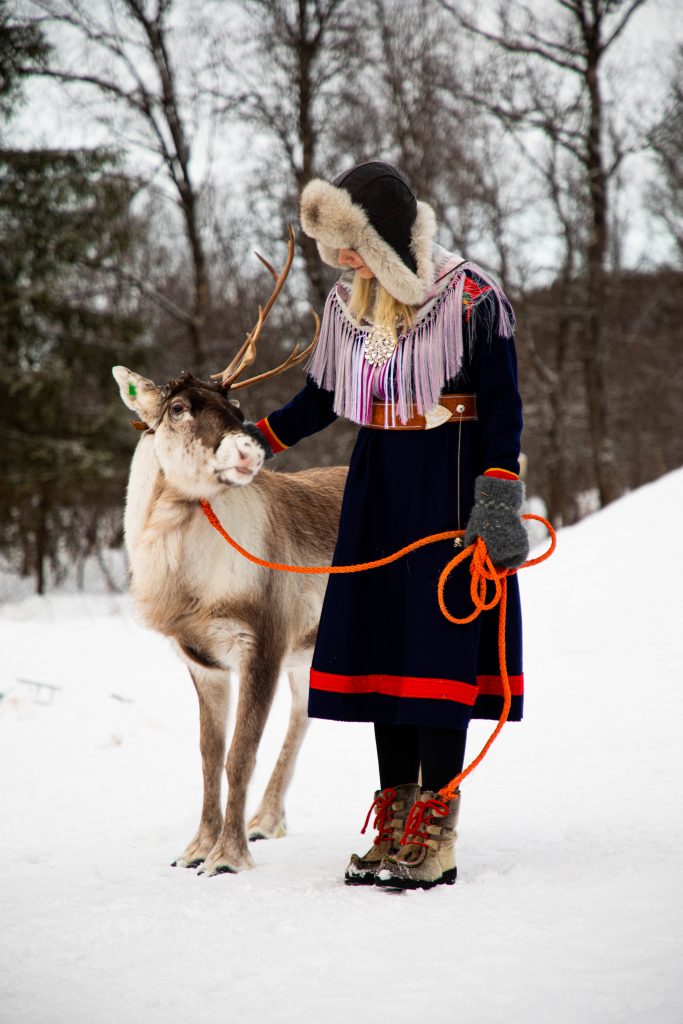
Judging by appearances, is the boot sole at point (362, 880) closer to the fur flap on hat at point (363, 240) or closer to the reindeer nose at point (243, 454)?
the reindeer nose at point (243, 454)

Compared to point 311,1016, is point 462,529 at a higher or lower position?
higher

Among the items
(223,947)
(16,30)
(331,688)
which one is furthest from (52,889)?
(16,30)

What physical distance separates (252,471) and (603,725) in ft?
9.10

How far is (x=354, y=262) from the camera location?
303 cm

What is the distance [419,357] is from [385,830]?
5.01ft

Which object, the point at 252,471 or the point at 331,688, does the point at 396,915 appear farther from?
the point at 252,471

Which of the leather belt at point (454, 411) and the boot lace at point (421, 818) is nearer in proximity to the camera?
the boot lace at point (421, 818)

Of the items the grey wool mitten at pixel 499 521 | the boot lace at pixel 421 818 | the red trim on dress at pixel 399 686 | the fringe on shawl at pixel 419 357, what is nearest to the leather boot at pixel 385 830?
the boot lace at pixel 421 818

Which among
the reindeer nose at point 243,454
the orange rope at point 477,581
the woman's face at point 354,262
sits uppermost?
the woman's face at point 354,262

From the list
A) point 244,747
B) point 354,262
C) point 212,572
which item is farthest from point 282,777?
point 354,262

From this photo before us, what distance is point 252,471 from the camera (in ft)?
10.2

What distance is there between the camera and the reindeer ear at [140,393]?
3.31m

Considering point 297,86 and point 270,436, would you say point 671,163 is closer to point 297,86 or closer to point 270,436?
point 297,86

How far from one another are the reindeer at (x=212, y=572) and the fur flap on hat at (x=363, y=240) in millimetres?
592
